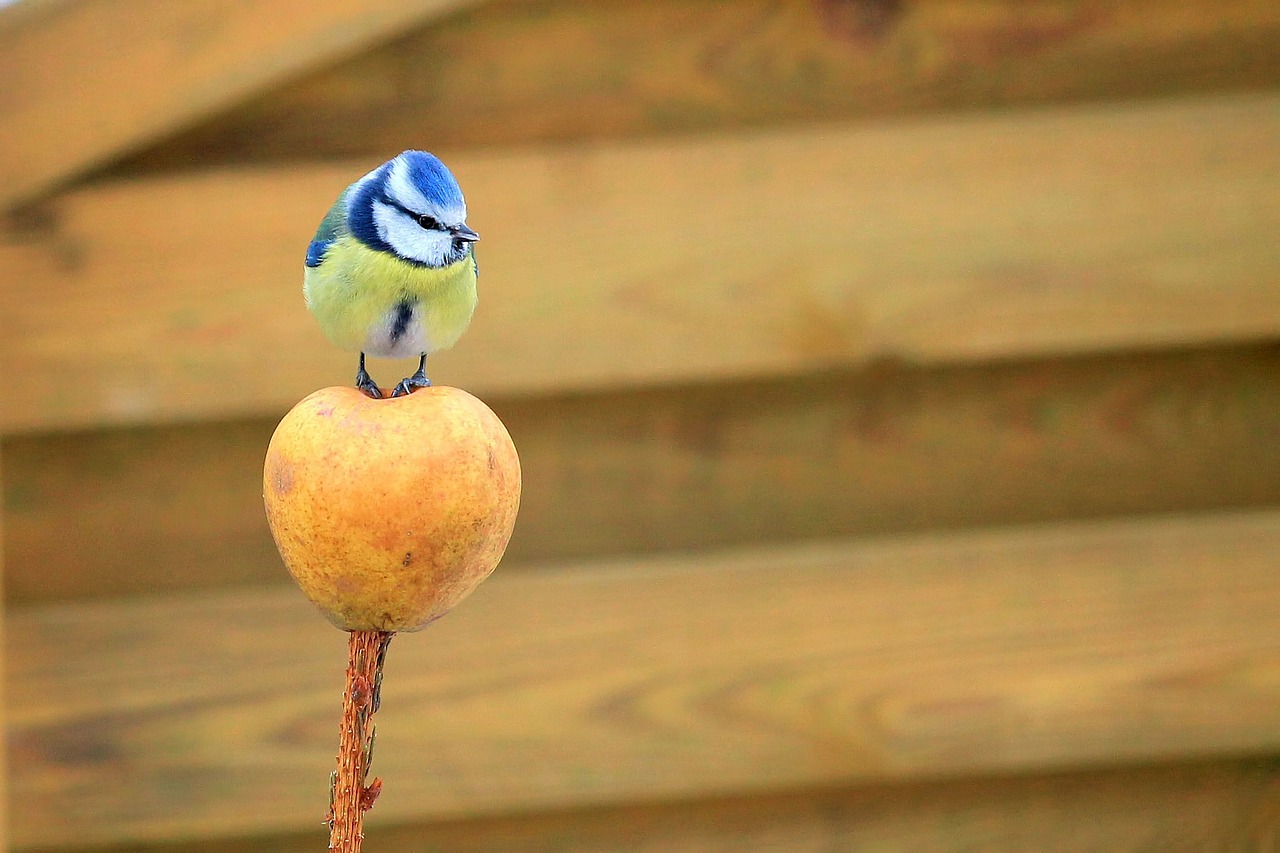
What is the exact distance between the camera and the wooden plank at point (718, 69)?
1159mm

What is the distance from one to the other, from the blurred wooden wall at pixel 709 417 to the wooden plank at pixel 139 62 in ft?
0.11

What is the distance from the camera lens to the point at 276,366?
3.71ft

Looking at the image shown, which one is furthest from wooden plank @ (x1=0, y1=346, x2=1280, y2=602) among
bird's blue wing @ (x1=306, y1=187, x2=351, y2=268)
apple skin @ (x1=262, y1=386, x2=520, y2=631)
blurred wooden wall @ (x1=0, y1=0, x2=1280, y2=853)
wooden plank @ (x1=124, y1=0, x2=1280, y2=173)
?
apple skin @ (x1=262, y1=386, x2=520, y2=631)

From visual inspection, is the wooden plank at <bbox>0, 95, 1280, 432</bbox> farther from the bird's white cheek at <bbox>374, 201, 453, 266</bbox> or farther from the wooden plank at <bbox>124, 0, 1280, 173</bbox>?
the bird's white cheek at <bbox>374, 201, 453, 266</bbox>

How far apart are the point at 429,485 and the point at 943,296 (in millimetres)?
824

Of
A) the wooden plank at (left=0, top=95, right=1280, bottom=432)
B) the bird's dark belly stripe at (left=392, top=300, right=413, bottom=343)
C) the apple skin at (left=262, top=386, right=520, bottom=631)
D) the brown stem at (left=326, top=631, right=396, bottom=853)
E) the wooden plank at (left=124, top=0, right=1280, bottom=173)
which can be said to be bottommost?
the brown stem at (left=326, top=631, right=396, bottom=853)

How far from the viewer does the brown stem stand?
39 cm

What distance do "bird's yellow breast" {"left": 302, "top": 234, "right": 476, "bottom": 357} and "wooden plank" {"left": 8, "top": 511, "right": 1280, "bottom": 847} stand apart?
1.92 feet

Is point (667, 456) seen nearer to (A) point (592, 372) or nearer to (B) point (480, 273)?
(A) point (592, 372)

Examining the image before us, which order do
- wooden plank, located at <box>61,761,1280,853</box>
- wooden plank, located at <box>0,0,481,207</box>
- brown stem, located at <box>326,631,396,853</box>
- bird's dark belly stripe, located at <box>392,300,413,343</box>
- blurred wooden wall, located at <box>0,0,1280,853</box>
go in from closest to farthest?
brown stem, located at <box>326,631,396,853</box>
bird's dark belly stripe, located at <box>392,300,413,343</box>
wooden plank, located at <box>0,0,481,207</box>
blurred wooden wall, located at <box>0,0,1280,853</box>
wooden plank, located at <box>61,761,1280,853</box>

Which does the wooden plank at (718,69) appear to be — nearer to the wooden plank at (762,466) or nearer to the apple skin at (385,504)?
the wooden plank at (762,466)

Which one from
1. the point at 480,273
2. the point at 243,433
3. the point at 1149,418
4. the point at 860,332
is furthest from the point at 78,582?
the point at 1149,418

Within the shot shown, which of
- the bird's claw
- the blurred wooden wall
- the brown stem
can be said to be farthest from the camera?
the blurred wooden wall

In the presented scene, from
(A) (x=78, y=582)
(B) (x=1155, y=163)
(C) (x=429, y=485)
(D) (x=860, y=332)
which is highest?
(B) (x=1155, y=163)
